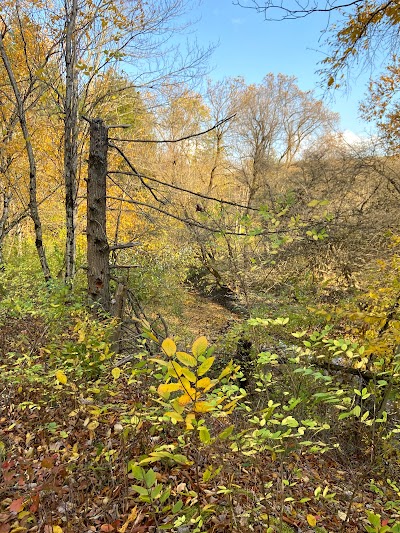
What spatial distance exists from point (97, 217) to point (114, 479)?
282cm

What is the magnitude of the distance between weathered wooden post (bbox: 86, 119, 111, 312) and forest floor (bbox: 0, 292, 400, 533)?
1117 millimetres

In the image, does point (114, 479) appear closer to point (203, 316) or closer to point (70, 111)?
point (70, 111)

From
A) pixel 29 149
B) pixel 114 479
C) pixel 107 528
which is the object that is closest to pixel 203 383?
pixel 107 528

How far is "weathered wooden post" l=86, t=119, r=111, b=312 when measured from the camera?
3.86 metres

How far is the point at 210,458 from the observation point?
92.8 inches

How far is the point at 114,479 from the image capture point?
2.11 meters

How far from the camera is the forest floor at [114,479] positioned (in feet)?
6.03

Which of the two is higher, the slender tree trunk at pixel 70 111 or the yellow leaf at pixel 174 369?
the slender tree trunk at pixel 70 111

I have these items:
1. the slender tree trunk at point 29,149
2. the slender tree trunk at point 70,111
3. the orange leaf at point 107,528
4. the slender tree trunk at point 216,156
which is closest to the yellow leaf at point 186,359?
the orange leaf at point 107,528

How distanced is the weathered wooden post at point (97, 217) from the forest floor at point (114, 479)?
1117 millimetres

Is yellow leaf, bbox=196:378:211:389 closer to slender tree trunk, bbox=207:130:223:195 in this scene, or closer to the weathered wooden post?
the weathered wooden post

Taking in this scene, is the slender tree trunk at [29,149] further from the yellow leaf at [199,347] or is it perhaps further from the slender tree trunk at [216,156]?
the slender tree trunk at [216,156]

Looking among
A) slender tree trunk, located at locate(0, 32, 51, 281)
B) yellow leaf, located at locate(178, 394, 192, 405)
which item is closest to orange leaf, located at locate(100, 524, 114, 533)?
yellow leaf, located at locate(178, 394, 192, 405)

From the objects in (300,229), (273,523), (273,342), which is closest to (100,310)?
(300,229)
